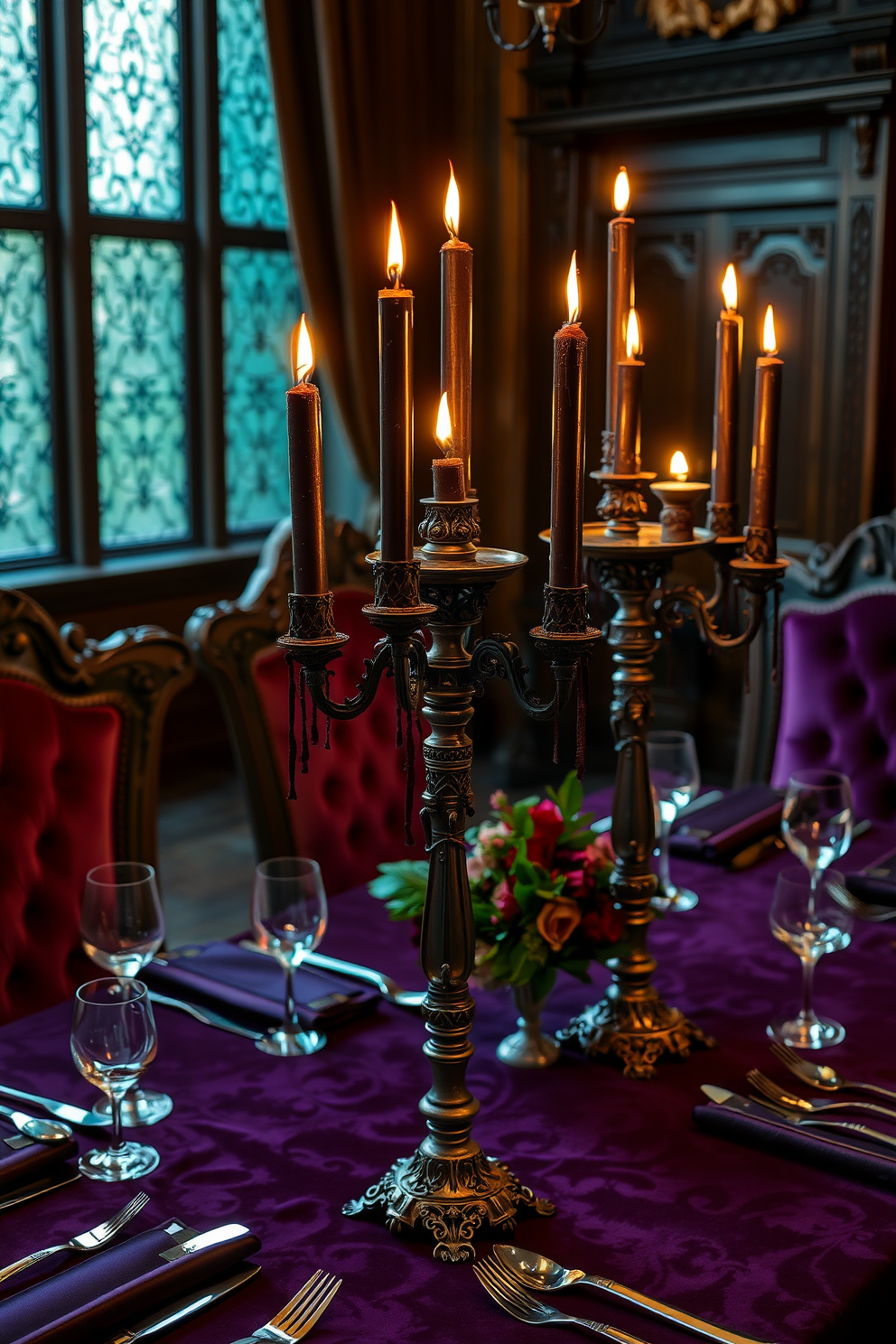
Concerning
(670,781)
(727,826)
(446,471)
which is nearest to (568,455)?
(446,471)

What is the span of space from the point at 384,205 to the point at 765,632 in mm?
2714

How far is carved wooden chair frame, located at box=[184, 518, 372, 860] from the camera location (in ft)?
6.46

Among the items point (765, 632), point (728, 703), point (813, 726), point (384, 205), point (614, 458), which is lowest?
point (728, 703)

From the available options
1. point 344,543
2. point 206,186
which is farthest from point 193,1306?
point 206,186

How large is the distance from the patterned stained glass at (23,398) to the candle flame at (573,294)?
3424 mm

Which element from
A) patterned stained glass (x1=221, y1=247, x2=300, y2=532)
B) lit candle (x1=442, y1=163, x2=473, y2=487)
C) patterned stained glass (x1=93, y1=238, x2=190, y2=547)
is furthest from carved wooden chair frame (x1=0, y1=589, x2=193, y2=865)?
patterned stained glass (x1=221, y1=247, x2=300, y2=532)

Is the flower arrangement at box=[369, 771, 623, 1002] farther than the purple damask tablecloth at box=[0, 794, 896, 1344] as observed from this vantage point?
Yes


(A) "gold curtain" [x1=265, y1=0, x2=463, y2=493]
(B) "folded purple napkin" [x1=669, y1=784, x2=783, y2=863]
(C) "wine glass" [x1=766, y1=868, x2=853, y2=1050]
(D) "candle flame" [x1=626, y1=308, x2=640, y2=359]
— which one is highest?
(A) "gold curtain" [x1=265, y1=0, x2=463, y2=493]

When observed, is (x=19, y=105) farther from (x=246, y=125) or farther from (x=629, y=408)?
(x=629, y=408)

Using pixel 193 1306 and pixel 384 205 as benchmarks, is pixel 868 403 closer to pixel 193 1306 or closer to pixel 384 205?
pixel 384 205

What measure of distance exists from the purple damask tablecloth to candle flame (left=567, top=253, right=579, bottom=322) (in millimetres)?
686

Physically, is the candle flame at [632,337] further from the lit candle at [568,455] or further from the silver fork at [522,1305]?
the silver fork at [522,1305]

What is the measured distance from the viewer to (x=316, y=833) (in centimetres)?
205

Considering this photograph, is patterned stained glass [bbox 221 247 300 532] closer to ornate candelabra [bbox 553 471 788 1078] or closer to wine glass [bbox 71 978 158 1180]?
ornate candelabra [bbox 553 471 788 1078]
